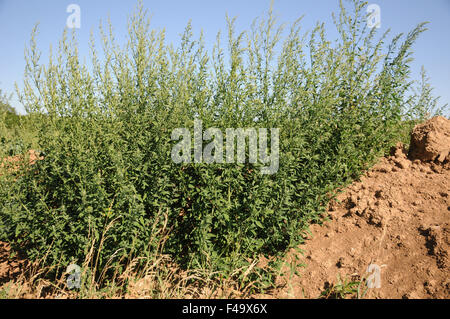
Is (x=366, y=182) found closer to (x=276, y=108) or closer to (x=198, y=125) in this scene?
A: (x=276, y=108)

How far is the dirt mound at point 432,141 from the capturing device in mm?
4324

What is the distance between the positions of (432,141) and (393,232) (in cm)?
186

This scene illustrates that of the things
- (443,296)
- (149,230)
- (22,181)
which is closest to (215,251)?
(149,230)

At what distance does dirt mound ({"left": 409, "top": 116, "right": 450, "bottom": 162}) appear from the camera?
4.32 m

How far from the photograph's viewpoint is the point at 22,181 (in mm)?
3629

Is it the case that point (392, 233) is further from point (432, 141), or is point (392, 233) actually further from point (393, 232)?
point (432, 141)

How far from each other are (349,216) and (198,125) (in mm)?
2555

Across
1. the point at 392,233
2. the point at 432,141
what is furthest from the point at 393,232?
the point at 432,141

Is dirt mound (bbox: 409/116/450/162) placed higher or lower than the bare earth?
higher

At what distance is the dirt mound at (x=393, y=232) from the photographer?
3051 mm

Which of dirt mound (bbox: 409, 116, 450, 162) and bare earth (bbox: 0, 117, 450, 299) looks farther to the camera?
dirt mound (bbox: 409, 116, 450, 162)

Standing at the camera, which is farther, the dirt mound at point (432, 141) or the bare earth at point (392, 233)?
the dirt mound at point (432, 141)

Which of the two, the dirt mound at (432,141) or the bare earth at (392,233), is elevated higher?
the dirt mound at (432,141)

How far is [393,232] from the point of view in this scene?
3525mm
